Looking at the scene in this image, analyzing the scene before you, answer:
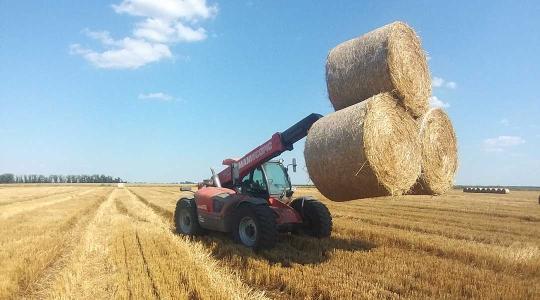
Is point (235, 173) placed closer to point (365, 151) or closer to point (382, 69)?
point (365, 151)

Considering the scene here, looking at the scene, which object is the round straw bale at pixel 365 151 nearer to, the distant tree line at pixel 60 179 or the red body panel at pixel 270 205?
the red body panel at pixel 270 205

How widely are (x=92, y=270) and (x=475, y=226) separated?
10032mm

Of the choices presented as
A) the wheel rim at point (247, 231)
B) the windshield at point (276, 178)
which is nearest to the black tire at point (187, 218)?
the wheel rim at point (247, 231)

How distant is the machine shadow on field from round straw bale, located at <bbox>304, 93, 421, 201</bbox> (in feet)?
3.77

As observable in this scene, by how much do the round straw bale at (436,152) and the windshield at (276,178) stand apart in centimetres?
287

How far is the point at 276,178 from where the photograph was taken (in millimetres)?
9789

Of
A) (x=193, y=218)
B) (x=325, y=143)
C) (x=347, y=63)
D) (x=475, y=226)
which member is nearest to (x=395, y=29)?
(x=347, y=63)

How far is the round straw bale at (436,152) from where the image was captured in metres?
7.94

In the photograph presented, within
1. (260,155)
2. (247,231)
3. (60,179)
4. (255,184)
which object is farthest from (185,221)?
(60,179)

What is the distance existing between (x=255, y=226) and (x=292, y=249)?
2.77 feet

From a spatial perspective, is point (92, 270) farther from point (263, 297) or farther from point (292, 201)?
point (292, 201)

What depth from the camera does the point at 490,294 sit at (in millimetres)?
5676

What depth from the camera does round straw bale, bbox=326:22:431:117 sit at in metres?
7.54

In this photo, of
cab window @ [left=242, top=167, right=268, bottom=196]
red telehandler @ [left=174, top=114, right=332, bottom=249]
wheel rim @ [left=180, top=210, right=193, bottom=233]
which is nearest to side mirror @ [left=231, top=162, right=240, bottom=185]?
red telehandler @ [left=174, top=114, right=332, bottom=249]
